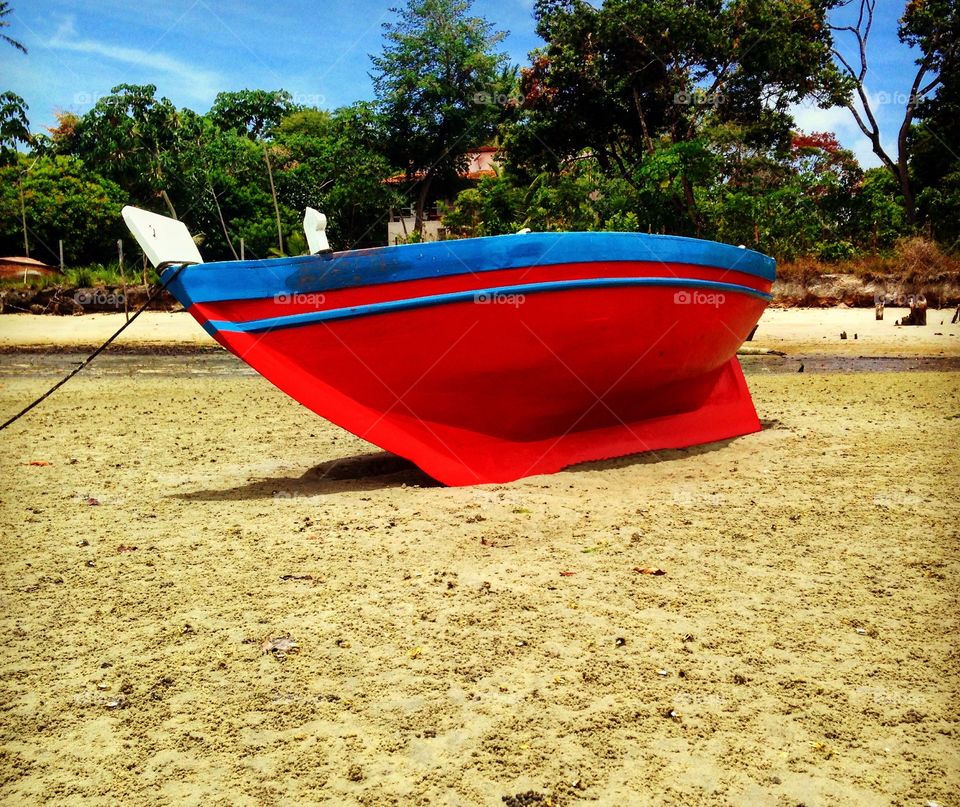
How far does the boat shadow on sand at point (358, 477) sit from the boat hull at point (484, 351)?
0.48ft

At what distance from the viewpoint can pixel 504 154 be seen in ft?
73.5

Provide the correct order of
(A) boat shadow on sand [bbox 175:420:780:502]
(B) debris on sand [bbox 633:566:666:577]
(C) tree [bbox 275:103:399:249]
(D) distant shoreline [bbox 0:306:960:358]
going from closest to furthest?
(B) debris on sand [bbox 633:566:666:577] → (A) boat shadow on sand [bbox 175:420:780:502] → (D) distant shoreline [bbox 0:306:960:358] → (C) tree [bbox 275:103:399:249]

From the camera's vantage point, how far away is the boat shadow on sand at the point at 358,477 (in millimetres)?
4805

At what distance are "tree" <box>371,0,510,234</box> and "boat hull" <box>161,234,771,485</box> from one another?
23922mm

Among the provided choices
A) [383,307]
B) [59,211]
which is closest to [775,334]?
[383,307]

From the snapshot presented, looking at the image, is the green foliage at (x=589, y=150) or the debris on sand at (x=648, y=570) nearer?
the debris on sand at (x=648, y=570)

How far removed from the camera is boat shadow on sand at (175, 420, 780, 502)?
4.80 metres

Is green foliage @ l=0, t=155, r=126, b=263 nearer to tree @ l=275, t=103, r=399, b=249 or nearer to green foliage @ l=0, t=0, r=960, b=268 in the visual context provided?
green foliage @ l=0, t=0, r=960, b=268

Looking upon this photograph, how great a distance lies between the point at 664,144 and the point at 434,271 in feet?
54.5

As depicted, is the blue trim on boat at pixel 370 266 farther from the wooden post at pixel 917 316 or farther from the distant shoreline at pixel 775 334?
the wooden post at pixel 917 316

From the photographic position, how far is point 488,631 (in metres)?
2.85

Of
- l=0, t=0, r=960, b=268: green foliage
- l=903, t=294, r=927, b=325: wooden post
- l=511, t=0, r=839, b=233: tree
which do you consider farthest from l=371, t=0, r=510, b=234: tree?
l=903, t=294, r=927, b=325: wooden post

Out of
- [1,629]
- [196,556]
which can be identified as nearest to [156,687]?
[1,629]

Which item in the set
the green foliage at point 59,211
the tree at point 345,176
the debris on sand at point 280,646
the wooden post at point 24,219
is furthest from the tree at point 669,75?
the debris on sand at point 280,646
